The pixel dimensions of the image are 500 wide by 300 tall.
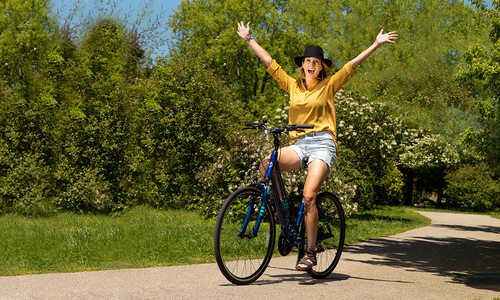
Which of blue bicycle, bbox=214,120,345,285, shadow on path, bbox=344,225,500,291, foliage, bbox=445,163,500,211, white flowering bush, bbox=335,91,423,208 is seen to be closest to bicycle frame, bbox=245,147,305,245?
blue bicycle, bbox=214,120,345,285

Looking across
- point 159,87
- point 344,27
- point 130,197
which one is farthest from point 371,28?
point 130,197

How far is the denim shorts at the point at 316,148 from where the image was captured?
22.1ft

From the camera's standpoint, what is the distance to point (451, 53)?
149ft

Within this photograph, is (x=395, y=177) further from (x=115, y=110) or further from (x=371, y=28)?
(x=115, y=110)

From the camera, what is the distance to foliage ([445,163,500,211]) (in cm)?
3650

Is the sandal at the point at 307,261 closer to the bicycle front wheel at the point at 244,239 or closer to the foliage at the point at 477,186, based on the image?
the bicycle front wheel at the point at 244,239

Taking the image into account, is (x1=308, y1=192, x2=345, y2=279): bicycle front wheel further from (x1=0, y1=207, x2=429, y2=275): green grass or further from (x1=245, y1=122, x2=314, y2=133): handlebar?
(x1=0, y1=207, x2=429, y2=275): green grass

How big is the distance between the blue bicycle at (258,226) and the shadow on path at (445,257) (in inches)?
86.7

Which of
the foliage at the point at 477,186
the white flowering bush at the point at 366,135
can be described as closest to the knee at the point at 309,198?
the white flowering bush at the point at 366,135

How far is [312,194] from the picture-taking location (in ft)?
21.8

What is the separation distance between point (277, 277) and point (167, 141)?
1755 centimetres

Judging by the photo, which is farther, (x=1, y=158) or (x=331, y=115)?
(x=1, y=158)

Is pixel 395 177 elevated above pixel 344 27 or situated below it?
below

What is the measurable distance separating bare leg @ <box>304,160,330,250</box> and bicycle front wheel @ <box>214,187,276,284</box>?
0.36 meters
